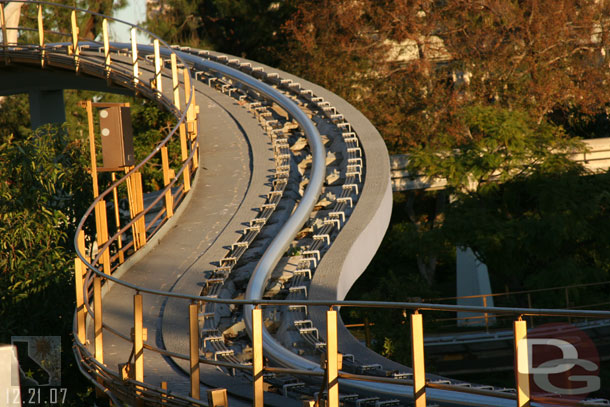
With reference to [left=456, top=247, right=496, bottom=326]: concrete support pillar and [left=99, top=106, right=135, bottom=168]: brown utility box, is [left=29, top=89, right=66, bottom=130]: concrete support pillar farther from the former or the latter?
[left=99, top=106, right=135, bottom=168]: brown utility box

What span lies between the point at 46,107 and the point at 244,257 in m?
10.0

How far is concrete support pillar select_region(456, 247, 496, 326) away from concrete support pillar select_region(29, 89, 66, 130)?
8.46m

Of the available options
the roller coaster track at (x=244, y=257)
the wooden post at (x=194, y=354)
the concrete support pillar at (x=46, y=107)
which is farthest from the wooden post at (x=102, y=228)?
the concrete support pillar at (x=46, y=107)

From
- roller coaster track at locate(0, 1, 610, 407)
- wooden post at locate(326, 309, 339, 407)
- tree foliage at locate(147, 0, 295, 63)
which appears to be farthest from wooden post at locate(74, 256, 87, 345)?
tree foliage at locate(147, 0, 295, 63)

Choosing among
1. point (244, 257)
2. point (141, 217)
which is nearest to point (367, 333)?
point (244, 257)

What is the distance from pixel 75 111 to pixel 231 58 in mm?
7831

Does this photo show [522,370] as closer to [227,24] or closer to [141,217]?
[141,217]

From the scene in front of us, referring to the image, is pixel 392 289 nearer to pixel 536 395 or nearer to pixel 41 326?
pixel 41 326

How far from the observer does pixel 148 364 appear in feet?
22.9

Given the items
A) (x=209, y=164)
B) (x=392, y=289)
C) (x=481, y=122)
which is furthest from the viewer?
(x=481, y=122)

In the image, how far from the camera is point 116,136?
376 inches

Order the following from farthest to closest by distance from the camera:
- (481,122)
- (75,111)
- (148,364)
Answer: (75,111)
(481,122)
(148,364)

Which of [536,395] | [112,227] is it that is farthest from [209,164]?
[536,395]

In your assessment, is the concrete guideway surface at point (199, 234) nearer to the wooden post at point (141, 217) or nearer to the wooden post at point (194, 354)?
the wooden post at point (141, 217)
